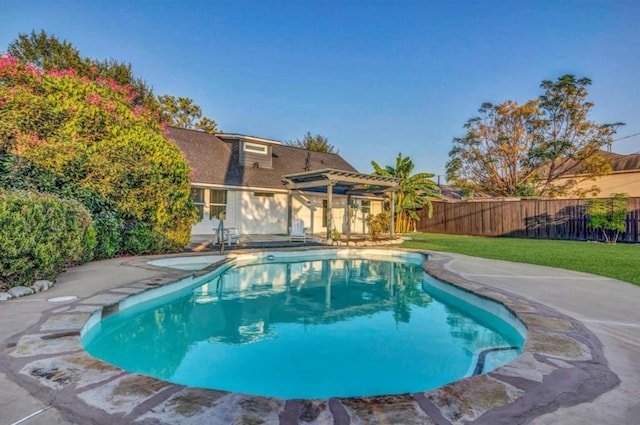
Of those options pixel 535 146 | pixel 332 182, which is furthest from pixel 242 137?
pixel 535 146

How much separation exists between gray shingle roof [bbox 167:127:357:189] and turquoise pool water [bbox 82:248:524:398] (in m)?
9.10

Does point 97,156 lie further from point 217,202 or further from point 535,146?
point 535,146

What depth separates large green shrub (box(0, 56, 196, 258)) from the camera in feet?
24.8

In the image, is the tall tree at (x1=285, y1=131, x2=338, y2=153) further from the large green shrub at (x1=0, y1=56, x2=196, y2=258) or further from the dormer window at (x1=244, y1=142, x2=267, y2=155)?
the large green shrub at (x1=0, y1=56, x2=196, y2=258)

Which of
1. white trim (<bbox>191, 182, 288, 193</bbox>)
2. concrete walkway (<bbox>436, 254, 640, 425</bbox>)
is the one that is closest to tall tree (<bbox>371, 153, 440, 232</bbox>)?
white trim (<bbox>191, 182, 288, 193</bbox>)

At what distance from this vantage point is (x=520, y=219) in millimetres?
19516

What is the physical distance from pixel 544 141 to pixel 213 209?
22.1 meters

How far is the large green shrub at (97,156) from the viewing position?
757 centimetres

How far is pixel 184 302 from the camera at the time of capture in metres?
6.34

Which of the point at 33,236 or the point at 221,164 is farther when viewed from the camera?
the point at 221,164

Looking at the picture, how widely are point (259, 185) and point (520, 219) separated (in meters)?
14.7

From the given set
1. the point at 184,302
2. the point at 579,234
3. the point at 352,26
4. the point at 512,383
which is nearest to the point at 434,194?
the point at 579,234

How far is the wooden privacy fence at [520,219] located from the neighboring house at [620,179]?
8061mm

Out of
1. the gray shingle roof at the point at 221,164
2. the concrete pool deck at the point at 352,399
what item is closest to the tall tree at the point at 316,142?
the gray shingle roof at the point at 221,164
